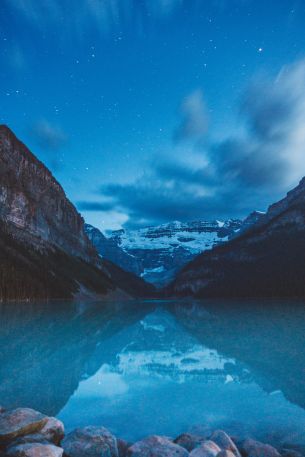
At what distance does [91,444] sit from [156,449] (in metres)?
1.63

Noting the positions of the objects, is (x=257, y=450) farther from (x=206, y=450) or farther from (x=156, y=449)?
(x=156, y=449)

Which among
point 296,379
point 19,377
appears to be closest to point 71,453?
point 19,377

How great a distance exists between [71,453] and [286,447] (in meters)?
5.63

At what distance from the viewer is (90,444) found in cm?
922

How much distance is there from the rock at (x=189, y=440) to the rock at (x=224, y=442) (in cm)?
33

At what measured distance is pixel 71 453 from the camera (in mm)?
9031

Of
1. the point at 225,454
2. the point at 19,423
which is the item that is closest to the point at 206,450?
the point at 225,454

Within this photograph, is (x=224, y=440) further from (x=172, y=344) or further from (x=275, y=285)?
(x=275, y=285)

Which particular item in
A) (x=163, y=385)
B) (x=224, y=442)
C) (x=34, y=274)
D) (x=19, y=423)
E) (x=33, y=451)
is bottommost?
(x=163, y=385)

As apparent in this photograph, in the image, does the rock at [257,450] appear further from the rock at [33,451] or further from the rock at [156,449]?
the rock at [33,451]

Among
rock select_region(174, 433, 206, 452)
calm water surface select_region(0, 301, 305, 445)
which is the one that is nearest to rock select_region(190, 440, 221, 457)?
rock select_region(174, 433, 206, 452)

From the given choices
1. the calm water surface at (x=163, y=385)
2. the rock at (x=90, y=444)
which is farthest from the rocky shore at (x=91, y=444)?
the calm water surface at (x=163, y=385)

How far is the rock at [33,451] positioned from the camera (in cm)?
813

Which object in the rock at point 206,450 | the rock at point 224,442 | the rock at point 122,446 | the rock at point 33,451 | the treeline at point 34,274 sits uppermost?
the treeline at point 34,274
